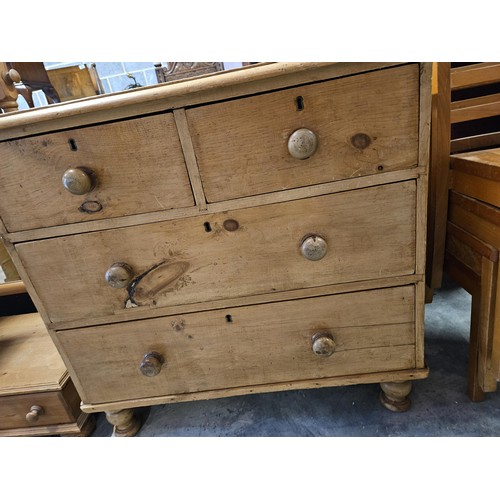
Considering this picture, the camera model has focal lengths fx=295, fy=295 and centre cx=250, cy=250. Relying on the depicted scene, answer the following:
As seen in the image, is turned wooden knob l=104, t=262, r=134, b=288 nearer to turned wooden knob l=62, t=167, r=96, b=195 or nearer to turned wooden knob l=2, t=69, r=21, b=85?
turned wooden knob l=62, t=167, r=96, b=195

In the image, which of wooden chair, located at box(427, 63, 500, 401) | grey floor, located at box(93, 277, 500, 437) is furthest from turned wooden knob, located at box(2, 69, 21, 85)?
wooden chair, located at box(427, 63, 500, 401)

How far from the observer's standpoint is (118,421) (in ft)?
2.94

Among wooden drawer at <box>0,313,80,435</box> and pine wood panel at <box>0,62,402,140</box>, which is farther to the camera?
wooden drawer at <box>0,313,80,435</box>

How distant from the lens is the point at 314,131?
1.90 feet

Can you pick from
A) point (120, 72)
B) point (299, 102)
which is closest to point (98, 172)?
point (299, 102)

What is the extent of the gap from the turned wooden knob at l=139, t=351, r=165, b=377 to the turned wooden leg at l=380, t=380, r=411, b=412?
622 mm

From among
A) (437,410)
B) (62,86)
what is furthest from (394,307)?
(62,86)

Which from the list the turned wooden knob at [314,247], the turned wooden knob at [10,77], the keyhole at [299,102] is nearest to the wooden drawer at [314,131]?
the keyhole at [299,102]

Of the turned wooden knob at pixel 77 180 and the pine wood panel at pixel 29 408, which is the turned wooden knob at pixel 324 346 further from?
the pine wood panel at pixel 29 408

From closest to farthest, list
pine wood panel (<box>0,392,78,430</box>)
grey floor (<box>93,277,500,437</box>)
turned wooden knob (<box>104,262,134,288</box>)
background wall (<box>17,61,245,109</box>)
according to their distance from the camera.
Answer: turned wooden knob (<box>104,262,134,288</box>) < grey floor (<box>93,277,500,437</box>) < pine wood panel (<box>0,392,78,430</box>) < background wall (<box>17,61,245,109</box>)

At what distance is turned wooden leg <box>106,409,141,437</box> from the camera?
890mm

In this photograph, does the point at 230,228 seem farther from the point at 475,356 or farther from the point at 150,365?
the point at 475,356

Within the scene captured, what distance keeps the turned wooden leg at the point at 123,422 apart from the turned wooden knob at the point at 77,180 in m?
0.68

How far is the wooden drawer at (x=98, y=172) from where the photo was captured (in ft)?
1.97
